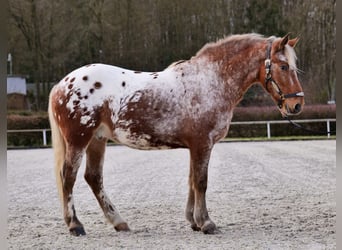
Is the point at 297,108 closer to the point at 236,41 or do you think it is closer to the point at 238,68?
the point at 238,68

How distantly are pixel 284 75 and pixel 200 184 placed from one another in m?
0.98

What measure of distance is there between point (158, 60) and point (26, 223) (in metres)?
1.88

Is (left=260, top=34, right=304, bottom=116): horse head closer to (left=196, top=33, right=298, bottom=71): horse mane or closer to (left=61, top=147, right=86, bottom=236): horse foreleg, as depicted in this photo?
(left=196, top=33, right=298, bottom=71): horse mane

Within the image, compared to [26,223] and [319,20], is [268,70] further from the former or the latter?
[26,223]

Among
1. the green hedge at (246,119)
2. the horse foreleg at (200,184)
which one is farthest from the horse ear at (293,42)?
the green hedge at (246,119)

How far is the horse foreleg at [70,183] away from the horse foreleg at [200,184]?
2.73ft

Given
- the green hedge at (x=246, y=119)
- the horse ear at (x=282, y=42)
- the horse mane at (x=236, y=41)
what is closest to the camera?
the horse ear at (x=282, y=42)

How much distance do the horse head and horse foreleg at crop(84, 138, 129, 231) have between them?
134cm

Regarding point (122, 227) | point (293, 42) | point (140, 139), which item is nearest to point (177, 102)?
point (140, 139)

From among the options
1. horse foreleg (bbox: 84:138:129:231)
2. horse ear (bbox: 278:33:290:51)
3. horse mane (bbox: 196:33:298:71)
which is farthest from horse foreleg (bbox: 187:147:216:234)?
horse ear (bbox: 278:33:290:51)

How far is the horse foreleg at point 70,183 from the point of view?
338cm

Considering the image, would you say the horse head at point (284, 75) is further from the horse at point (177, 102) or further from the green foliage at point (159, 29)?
the green foliage at point (159, 29)

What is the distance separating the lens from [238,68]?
3422 millimetres

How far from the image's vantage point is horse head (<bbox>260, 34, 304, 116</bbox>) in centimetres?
325
